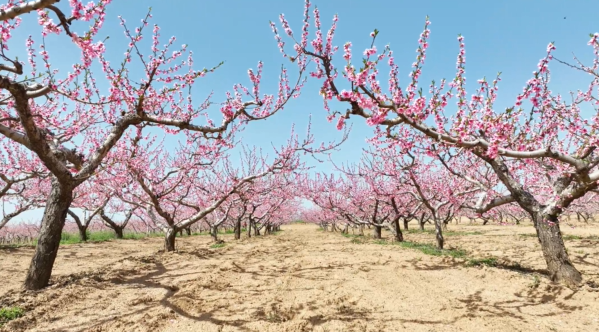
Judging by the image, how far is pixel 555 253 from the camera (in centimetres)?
628

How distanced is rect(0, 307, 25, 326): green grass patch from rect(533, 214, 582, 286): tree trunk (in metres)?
9.97

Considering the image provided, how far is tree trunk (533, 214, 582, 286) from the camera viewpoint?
6035 mm

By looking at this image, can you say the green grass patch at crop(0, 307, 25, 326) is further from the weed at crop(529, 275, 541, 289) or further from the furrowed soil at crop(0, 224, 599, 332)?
the weed at crop(529, 275, 541, 289)

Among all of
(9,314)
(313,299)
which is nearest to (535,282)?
(313,299)

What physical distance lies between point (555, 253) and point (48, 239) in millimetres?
10904

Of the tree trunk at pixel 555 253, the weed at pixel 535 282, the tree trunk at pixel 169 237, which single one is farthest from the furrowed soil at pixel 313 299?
the tree trunk at pixel 169 237

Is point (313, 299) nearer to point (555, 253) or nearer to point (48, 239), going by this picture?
point (555, 253)

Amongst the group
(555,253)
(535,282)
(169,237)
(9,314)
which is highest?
(169,237)

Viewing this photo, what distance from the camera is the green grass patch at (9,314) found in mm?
4418

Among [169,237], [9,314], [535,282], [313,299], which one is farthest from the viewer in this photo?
[169,237]

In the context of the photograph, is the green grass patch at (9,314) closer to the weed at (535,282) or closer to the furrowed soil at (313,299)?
the furrowed soil at (313,299)

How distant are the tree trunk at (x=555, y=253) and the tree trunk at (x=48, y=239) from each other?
10418 mm

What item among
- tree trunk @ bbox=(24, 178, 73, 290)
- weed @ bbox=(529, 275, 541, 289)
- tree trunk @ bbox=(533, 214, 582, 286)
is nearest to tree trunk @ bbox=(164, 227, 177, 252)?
tree trunk @ bbox=(24, 178, 73, 290)

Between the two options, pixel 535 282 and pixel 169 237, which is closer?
pixel 535 282
